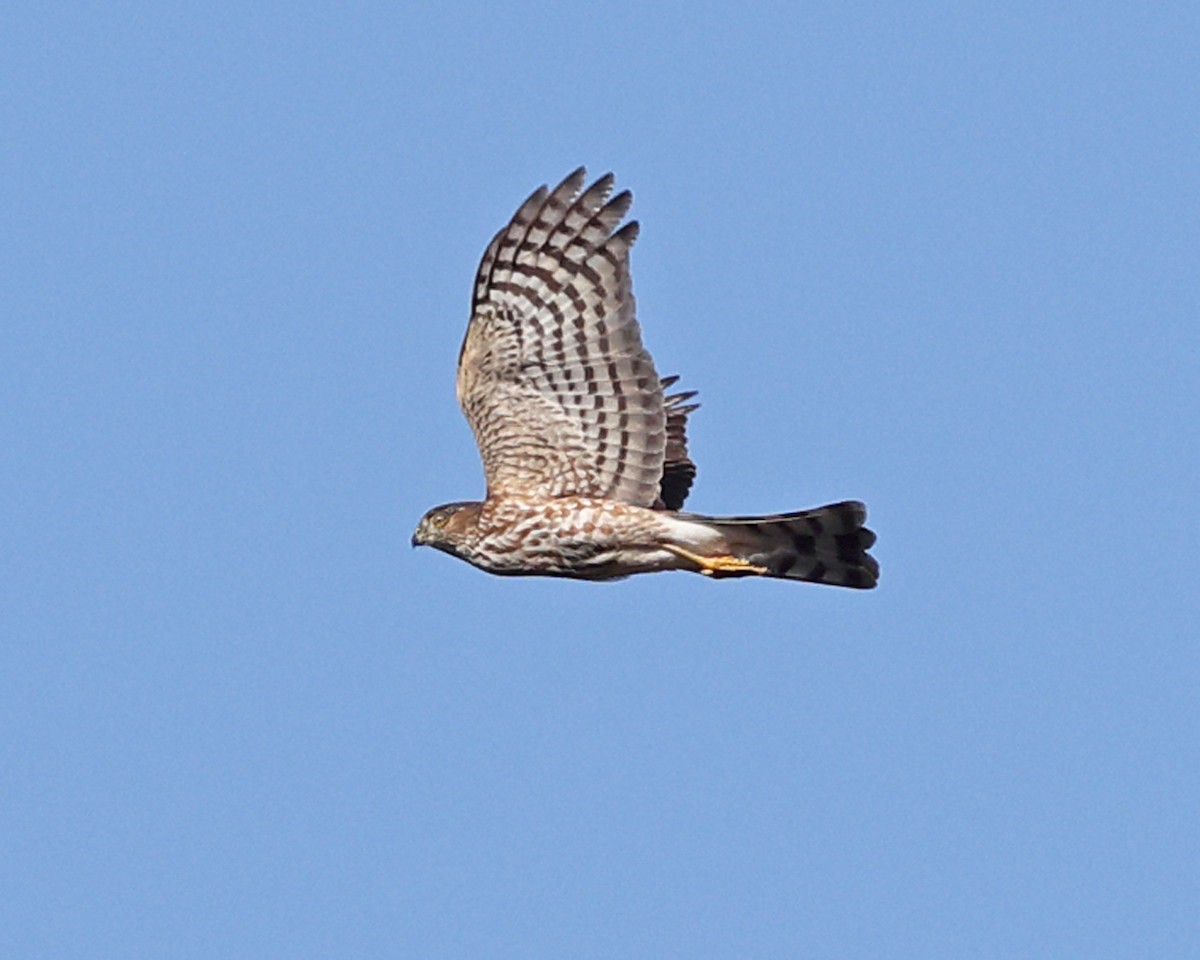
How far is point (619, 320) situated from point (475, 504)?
4.66 ft

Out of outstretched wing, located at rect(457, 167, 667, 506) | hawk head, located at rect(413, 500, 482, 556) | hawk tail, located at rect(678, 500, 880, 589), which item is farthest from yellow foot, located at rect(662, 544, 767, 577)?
hawk head, located at rect(413, 500, 482, 556)

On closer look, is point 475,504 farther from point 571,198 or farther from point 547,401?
point 571,198

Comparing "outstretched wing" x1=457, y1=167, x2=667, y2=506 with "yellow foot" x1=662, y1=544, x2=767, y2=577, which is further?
"yellow foot" x1=662, y1=544, x2=767, y2=577

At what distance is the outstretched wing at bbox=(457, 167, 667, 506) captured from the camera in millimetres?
17031

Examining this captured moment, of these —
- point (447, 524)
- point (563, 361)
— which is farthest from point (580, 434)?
point (447, 524)

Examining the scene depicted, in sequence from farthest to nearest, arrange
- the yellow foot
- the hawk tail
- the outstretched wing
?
the yellow foot < the hawk tail < the outstretched wing

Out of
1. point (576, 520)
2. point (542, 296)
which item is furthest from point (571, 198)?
point (576, 520)

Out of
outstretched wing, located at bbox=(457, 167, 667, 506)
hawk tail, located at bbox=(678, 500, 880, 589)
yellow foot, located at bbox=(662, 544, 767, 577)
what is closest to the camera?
outstretched wing, located at bbox=(457, 167, 667, 506)

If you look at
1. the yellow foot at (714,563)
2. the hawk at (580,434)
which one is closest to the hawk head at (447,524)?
the hawk at (580,434)

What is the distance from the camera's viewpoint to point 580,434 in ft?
57.2

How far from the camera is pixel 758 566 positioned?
17406mm

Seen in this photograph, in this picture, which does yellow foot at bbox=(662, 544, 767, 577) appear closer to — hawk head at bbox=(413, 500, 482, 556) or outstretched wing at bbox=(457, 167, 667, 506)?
outstretched wing at bbox=(457, 167, 667, 506)

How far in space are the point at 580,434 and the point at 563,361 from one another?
45 cm

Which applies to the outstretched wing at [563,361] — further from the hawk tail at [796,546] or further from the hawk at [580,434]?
the hawk tail at [796,546]
